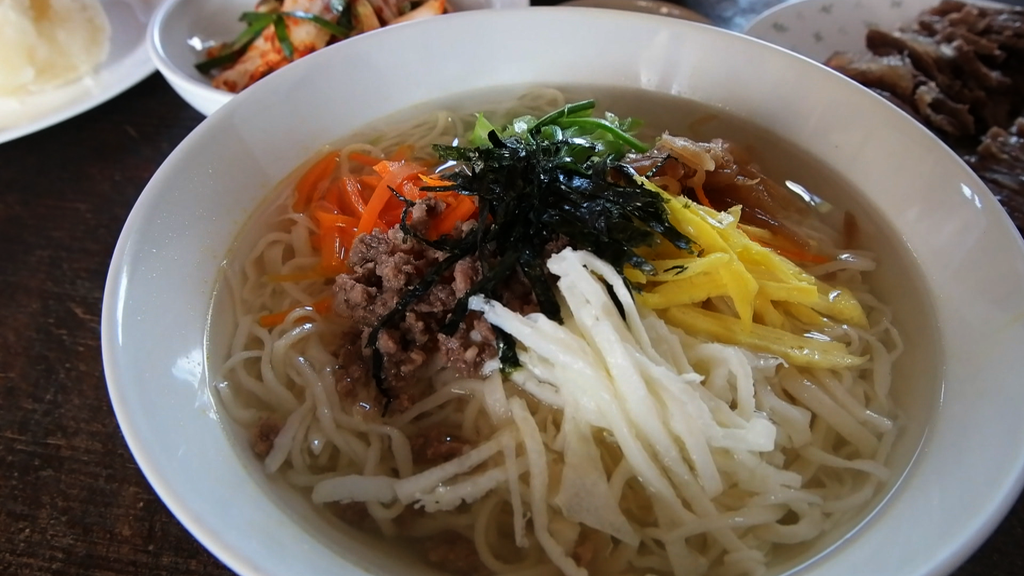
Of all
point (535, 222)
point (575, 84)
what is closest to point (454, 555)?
point (535, 222)

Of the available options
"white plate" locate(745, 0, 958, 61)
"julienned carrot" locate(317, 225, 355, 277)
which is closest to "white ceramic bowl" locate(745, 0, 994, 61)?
"white plate" locate(745, 0, 958, 61)

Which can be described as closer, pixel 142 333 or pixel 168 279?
pixel 142 333

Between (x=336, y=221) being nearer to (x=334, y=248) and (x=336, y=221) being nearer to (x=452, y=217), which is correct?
(x=334, y=248)

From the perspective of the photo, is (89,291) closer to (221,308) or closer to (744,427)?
(221,308)

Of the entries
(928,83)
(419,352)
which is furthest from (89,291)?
(928,83)

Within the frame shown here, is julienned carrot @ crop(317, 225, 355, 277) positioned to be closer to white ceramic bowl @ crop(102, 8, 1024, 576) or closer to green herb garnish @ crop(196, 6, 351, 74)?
white ceramic bowl @ crop(102, 8, 1024, 576)

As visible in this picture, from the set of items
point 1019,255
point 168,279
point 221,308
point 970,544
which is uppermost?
point 1019,255
